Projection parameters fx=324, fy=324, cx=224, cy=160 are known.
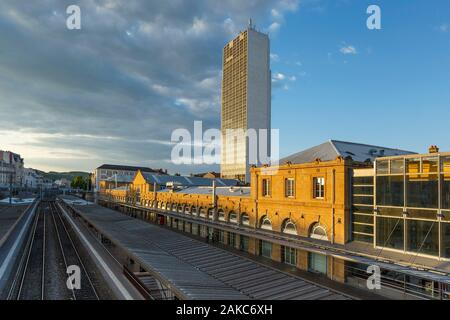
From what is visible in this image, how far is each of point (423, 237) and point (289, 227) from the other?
1243cm

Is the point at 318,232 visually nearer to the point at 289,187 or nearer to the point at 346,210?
the point at 346,210

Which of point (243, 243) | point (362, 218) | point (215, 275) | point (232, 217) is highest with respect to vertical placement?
point (362, 218)

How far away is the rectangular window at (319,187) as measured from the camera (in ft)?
92.1

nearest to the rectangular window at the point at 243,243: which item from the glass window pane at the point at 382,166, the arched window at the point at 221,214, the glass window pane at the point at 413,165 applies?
the arched window at the point at 221,214

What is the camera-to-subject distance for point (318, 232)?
92.6 feet

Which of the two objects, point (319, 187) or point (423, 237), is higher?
point (319, 187)

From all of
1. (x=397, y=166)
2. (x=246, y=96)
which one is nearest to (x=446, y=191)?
(x=397, y=166)
